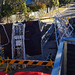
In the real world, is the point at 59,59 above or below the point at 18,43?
above

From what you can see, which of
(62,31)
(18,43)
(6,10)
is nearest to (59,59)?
(18,43)

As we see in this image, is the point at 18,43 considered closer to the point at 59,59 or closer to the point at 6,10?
the point at 59,59

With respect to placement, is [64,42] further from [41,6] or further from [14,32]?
[41,6]

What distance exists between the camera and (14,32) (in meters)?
5.70

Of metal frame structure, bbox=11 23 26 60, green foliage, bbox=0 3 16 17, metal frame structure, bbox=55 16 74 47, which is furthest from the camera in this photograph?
green foliage, bbox=0 3 16 17

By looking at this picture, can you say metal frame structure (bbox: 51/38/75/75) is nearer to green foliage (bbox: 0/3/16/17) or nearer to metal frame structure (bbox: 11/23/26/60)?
metal frame structure (bbox: 11/23/26/60)

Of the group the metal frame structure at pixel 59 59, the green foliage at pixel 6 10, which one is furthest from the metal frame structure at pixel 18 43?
the green foliage at pixel 6 10

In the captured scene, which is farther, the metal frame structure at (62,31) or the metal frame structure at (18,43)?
the metal frame structure at (62,31)

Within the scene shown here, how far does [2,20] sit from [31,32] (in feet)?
36.5

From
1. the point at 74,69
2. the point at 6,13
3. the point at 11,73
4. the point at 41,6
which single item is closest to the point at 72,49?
the point at 74,69

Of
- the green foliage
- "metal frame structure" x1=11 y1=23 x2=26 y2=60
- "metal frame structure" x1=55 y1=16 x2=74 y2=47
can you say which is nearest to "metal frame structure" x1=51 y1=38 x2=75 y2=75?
"metal frame structure" x1=11 y1=23 x2=26 y2=60

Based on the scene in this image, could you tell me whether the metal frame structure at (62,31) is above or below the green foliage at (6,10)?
below

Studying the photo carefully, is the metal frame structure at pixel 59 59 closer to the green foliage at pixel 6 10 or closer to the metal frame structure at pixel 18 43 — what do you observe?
the metal frame structure at pixel 18 43

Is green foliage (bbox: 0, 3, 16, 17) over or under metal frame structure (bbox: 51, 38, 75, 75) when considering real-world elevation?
over
